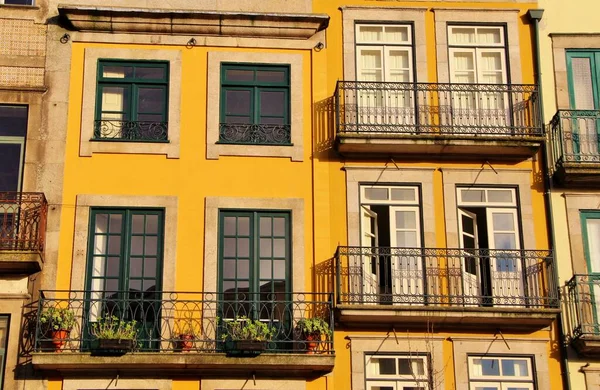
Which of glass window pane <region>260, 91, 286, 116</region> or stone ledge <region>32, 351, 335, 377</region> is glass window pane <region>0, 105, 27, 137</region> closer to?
glass window pane <region>260, 91, 286, 116</region>

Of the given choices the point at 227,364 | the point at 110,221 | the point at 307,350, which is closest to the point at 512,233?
the point at 307,350

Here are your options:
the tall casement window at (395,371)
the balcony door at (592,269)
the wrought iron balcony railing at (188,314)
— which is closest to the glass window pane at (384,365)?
the tall casement window at (395,371)

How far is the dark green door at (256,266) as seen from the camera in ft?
69.8

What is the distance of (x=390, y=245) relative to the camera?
2214cm

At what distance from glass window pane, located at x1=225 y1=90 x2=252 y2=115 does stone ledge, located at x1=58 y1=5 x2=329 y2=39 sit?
4.09 feet

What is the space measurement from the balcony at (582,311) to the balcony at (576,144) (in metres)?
1.97

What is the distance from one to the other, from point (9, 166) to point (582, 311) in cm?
1104

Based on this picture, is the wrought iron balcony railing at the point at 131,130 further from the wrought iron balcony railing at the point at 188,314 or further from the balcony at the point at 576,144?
the balcony at the point at 576,144

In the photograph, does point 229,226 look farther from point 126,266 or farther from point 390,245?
point 390,245

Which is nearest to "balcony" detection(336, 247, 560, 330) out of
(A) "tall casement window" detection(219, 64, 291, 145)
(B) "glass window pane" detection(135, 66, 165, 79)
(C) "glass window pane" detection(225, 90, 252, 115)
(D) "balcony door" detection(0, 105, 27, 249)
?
(A) "tall casement window" detection(219, 64, 291, 145)

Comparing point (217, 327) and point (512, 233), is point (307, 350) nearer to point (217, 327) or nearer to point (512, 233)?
point (217, 327)

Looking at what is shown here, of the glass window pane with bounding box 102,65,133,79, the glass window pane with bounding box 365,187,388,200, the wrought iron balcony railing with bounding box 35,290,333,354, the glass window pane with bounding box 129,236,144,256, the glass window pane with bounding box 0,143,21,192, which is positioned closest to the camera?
the wrought iron balcony railing with bounding box 35,290,333,354

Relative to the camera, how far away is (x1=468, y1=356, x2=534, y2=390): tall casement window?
829 inches

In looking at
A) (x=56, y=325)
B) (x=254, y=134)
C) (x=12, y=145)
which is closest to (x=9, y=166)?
(x=12, y=145)
